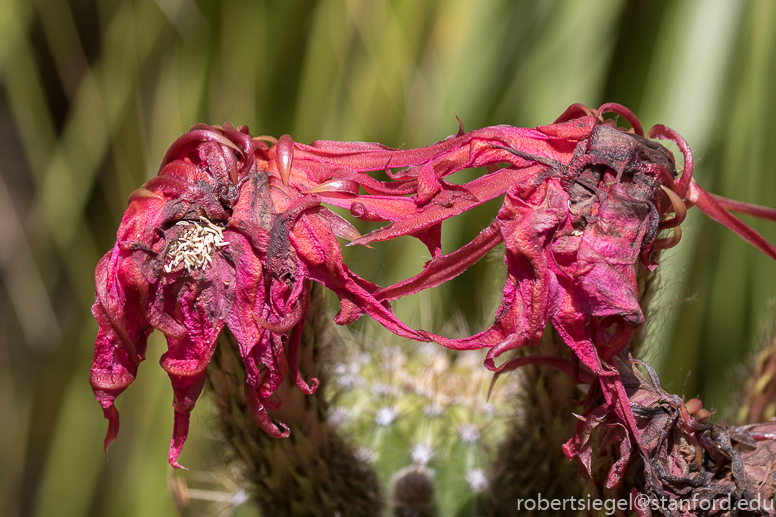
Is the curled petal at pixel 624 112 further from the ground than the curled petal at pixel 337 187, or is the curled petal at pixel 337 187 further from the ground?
the curled petal at pixel 624 112

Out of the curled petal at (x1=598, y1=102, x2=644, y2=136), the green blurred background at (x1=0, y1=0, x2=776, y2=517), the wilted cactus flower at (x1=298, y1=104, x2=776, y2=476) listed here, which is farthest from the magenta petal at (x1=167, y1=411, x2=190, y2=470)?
the green blurred background at (x1=0, y1=0, x2=776, y2=517)

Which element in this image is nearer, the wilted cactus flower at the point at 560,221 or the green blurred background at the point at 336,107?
the wilted cactus flower at the point at 560,221

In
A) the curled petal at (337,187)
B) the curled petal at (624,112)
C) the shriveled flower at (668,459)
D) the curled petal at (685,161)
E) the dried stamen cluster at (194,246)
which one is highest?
the curled petal at (624,112)

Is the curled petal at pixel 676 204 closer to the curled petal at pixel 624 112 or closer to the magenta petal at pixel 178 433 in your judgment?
the curled petal at pixel 624 112

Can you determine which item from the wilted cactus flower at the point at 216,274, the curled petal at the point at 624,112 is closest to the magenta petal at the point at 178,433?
the wilted cactus flower at the point at 216,274

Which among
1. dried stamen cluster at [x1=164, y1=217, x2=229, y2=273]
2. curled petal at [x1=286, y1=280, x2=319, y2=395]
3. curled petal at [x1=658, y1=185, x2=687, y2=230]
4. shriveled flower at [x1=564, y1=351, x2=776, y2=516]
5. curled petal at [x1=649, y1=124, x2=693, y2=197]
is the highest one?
curled petal at [x1=649, y1=124, x2=693, y2=197]

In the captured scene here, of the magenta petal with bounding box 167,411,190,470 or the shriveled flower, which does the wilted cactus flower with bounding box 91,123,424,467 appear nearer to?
the magenta petal with bounding box 167,411,190,470

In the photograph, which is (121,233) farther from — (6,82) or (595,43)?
(6,82)
